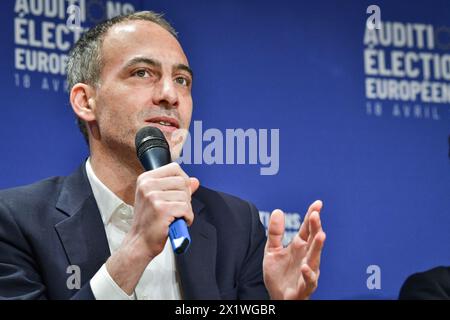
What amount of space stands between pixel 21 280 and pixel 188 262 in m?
0.38

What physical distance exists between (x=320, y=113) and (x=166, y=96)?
0.57 metres

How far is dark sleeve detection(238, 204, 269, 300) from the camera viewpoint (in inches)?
75.4

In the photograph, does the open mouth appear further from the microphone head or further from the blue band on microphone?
the blue band on microphone

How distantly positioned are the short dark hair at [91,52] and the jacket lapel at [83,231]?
9.5 inches

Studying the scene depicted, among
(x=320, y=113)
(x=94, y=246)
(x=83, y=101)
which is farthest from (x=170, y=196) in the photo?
(x=320, y=113)

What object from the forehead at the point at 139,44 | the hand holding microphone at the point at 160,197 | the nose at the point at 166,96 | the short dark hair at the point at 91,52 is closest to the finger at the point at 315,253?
the hand holding microphone at the point at 160,197

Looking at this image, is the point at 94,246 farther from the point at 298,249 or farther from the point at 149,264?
the point at 298,249

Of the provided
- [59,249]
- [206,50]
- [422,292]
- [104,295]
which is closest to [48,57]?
[206,50]

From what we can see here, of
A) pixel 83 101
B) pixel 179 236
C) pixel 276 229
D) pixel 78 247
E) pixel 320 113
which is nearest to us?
pixel 179 236

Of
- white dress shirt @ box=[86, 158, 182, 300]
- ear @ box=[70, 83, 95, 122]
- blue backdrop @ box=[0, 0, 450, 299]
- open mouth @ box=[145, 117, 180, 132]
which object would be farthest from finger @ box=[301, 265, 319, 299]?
ear @ box=[70, 83, 95, 122]

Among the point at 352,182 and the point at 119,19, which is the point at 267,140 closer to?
the point at 352,182

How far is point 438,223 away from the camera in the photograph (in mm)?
2254

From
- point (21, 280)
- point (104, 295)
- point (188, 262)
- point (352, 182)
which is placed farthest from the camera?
point (352, 182)

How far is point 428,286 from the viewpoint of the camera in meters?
2.07
